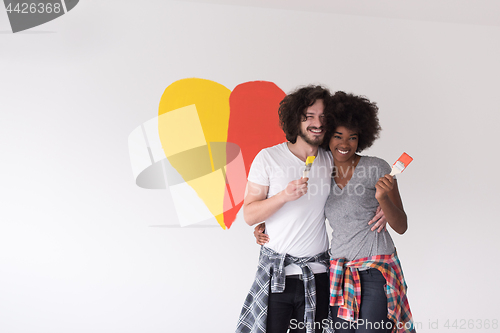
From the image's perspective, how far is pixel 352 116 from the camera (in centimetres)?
145

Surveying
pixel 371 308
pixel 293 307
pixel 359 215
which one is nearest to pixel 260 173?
pixel 359 215

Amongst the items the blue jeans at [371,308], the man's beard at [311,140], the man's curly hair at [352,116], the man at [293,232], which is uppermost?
the man's curly hair at [352,116]

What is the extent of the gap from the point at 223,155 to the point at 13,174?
1.21m

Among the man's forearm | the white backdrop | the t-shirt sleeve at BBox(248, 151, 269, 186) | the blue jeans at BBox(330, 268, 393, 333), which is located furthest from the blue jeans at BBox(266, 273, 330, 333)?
the white backdrop

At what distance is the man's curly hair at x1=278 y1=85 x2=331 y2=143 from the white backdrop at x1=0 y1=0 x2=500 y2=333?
704 millimetres

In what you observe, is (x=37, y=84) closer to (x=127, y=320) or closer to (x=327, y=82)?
(x=127, y=320)

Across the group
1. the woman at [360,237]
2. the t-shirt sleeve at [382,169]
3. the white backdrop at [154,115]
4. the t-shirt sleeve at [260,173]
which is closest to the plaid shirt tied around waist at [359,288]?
the woman at [360,237]

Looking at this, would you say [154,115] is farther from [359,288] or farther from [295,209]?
[359,288]

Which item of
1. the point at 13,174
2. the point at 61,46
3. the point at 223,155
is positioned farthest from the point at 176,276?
the point at 61,46

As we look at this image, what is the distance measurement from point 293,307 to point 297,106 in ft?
2.73

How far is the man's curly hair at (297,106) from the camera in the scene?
4.89 ft

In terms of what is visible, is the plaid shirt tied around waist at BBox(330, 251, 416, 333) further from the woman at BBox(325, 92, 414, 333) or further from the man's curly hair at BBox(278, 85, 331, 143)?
the man's curly hair at BBox(278, 85, 331, 143)

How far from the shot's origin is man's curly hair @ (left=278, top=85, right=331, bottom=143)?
1490 mm

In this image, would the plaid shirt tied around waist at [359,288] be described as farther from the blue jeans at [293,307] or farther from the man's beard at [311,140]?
the man's beard at [311,140]
